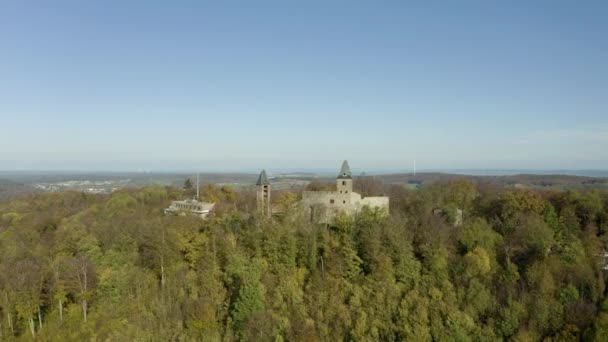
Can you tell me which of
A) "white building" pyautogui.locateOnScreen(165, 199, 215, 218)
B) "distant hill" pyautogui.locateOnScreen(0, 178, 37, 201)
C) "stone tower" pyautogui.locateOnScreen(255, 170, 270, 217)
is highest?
"stone tower" pyautogui.locateOnScreen(255, 170, 270, 217)

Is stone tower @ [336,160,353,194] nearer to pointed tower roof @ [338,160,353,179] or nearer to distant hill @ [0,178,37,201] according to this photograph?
pointed tower roof @ [338,160,353,179]

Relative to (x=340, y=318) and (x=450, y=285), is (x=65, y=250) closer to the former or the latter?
(x=340, y=318)

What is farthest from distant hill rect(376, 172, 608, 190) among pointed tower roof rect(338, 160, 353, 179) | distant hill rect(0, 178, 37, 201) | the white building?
distant hill rect(0, 178, 37, 201)

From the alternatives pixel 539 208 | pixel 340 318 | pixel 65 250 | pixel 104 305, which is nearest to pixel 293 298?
pixel 340 318

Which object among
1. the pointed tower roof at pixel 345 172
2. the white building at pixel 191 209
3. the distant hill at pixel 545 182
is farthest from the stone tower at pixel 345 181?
the distant hill at pixel 545 182

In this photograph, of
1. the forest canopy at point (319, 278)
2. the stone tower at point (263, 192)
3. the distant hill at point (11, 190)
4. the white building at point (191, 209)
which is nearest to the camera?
the forest canopy at point (319, 278)

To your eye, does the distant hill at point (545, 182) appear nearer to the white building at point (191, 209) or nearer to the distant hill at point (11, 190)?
the white building at point (191, 209)

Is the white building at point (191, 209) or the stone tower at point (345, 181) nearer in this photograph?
the stone tower at point (345, 181)
